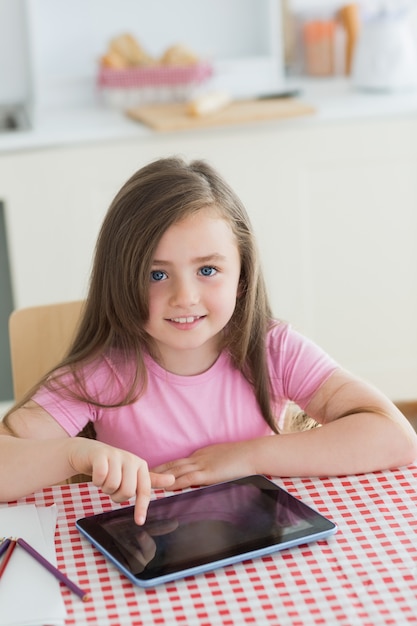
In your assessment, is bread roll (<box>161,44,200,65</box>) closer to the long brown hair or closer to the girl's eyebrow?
the long brown hair

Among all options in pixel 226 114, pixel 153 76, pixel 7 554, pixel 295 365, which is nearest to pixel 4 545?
pixel 7 554

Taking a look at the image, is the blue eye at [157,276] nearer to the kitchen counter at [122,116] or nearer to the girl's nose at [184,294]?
the girl's nose at [184,294]

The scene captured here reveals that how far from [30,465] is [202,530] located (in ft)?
0.85

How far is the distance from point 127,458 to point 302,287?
1.68 metres

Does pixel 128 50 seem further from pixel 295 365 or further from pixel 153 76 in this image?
pixel 295 365

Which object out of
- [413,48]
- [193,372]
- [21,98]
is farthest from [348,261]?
[193,372]

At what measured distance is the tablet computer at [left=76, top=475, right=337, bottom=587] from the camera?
107 centimetres

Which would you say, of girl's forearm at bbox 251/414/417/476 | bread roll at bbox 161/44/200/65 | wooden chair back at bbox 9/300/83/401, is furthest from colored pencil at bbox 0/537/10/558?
bread roll at bbox 161/44/200/65

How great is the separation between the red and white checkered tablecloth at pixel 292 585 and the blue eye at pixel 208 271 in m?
0.35

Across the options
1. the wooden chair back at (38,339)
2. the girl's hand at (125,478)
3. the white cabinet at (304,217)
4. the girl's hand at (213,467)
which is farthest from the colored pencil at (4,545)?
the white cabinet at (304,217)

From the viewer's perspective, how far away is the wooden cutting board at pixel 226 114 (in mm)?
2566

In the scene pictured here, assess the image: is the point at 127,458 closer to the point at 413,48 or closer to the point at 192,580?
the point at 192,580

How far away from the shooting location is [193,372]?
1.54 metres

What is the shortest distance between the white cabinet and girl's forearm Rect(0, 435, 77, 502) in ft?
4.34
